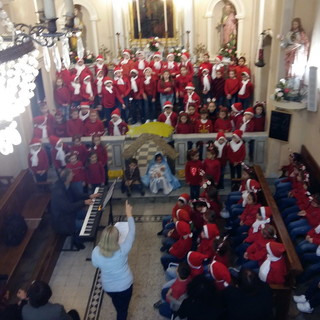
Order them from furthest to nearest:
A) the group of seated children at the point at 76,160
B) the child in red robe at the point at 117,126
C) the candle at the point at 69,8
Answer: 1. the child in red robe at the point at 117,126
2. the group of seated children at the point at 76,160
3. the candle at the point at 69,8

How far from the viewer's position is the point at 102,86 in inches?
461

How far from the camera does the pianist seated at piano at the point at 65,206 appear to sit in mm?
6828

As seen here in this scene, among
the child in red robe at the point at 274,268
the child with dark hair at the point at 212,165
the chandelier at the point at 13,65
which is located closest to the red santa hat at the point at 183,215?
the child in red robe at the point at 274,268

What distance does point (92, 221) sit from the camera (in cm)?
667

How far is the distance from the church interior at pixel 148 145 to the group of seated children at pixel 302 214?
2 cm

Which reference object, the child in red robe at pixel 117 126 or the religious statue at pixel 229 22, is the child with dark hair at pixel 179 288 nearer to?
the child in red robe at pixel 117 126

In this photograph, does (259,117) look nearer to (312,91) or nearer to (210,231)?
(312,91)

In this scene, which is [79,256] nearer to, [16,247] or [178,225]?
[16,247]

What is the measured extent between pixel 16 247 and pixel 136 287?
2.02 meters

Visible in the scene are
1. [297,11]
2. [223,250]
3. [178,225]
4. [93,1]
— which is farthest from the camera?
[93,1]

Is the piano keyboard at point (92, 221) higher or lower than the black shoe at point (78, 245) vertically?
higher

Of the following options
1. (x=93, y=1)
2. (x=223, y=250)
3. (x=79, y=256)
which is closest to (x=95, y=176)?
(x=79, y=256)

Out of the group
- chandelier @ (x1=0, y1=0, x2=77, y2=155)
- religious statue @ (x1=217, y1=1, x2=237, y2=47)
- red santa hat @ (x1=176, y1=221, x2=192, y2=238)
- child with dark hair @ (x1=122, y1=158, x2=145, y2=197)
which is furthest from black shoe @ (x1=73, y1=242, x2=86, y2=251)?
religious statue @ (x1=217, y1=1, x2=237, y2=47)

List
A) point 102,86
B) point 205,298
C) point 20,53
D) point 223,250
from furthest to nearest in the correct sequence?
point 102,86 < point 223,250 < point 205,298 < point 20,53
